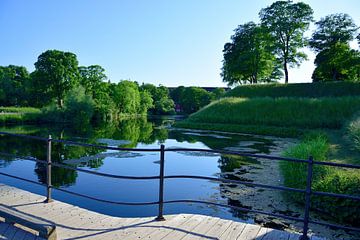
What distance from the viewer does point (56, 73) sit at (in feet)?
172

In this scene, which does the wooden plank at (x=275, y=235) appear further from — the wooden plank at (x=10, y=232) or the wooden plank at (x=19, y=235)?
the wooden plank at (x=10, y=232)

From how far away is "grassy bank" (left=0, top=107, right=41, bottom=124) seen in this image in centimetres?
4233

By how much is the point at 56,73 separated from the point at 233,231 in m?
54.9

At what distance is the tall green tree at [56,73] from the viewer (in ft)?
173

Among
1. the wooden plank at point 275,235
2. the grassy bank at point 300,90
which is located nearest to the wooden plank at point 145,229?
the wooden plank at point 275,235

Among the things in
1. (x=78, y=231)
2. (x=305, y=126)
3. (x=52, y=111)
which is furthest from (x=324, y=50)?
(x=78, y=231)

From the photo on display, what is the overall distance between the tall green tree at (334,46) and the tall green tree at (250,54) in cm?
668

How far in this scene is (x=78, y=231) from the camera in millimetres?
3508

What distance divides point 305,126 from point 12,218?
1086 inches

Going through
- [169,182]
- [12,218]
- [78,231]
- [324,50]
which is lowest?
[169,182]

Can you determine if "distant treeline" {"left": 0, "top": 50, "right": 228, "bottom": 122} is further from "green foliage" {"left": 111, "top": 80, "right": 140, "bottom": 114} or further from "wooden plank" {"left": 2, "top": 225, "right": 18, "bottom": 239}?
"wooden plank" {"left": 2, "top": 225, "right": 18, "bottom": 239}

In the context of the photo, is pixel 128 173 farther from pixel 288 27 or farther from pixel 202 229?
pixel 288 27

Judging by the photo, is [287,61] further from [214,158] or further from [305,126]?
[214,158]

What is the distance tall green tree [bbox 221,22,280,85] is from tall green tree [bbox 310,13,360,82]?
6.68 metres
